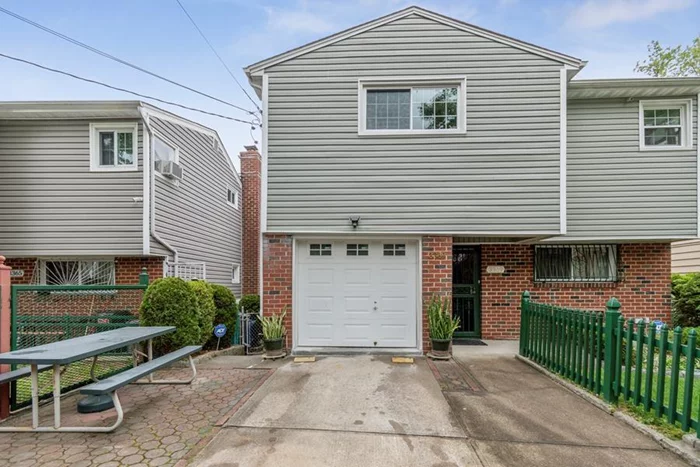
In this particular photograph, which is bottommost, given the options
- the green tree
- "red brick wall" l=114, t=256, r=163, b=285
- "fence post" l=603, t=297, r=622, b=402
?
"fence post" l=603, t=297, r=622, b=402

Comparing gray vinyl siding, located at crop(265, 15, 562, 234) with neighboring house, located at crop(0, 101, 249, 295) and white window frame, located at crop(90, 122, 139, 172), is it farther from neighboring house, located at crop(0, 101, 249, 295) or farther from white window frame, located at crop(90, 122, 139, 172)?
white window frame, located at crop(90, 122, 139, 172)

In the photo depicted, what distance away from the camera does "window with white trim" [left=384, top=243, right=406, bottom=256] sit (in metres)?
6.84

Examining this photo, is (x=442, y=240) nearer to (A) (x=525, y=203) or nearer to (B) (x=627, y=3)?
(A) (x=525, y=203)

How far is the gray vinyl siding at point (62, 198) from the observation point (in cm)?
813

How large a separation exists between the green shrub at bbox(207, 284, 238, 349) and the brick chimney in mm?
6523

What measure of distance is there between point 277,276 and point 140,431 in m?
3.48

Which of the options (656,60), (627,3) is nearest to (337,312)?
(627,3)

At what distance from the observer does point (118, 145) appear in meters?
8.37

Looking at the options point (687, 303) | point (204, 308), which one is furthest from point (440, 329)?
point (687, 303)

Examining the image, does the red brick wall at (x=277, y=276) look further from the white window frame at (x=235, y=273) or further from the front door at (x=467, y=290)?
the white window frame at (x=235, y=273)

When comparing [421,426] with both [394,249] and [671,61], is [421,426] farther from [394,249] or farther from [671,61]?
[671,61]

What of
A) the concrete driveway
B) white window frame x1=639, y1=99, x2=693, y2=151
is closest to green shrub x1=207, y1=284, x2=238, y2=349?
the concrete driveway

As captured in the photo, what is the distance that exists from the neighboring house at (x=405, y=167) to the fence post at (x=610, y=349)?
2.47m

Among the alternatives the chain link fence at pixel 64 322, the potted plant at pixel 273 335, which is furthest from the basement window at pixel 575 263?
the chain link fence at pixel 64 322
